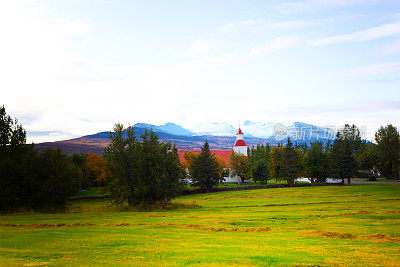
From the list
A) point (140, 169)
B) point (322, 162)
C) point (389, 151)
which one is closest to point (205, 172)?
point (322, 162)

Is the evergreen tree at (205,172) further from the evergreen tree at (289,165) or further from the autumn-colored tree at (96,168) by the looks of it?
the autumn-colored tree at (96,168)

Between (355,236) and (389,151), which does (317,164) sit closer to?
(389,151)

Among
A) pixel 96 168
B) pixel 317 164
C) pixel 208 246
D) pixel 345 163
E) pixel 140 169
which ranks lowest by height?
pixel 208 246

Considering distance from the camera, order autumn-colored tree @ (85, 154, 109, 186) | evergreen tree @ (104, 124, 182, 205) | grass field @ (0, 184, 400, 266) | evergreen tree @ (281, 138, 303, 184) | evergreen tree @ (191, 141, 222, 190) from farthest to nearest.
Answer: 1. autumn-colored tree @ (85, 154, 109, 186)
2. evergreen tree @ (281, 138, 303, 184)
3. evergreen tree @ (191, 141, 222, 190)
4. evergreen tree @ (104, 124, 182, 205)
5. grass field @ (0, 184, 400, 266)

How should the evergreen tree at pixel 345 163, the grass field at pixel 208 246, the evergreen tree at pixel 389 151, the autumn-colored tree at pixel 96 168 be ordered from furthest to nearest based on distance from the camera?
the evergreen tree at pixel 389 151, the autumn-colored tree at pixel 96 168, the evergreen tree at pixel 345 163, the grass field at pixel 208 246

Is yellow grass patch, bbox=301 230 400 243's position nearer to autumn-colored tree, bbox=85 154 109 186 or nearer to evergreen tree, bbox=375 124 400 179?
autumn-colored tree, bbox=85 154 109 186

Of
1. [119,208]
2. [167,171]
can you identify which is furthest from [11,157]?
[167,171]

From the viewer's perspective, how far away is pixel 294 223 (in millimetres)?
28938

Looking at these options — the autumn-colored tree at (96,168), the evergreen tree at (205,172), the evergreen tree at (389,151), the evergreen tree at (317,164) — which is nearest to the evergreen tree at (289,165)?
the evergreen tree at (317,164)

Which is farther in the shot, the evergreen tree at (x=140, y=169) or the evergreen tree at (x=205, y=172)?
the evergreen tree at (x=205, y=172)

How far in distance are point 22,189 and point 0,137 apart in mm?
10148

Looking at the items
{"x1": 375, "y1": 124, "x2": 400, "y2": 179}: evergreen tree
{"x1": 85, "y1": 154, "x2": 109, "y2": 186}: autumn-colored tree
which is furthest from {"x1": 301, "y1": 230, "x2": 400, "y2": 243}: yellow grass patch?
{"x1": 375, "y1": 124, "x2": 400, "y2": 179}: evergreen tree

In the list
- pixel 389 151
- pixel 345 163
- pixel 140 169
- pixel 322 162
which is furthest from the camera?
pixel 389 151

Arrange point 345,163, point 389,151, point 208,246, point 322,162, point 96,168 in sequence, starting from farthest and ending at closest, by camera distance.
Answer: point 389,151
point 96,168
point 322,162
point 345,163
point 208,246
